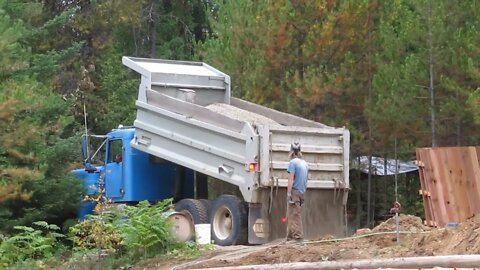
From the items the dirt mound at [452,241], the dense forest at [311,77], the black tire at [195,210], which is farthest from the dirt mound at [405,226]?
the dense forest at [311,77]

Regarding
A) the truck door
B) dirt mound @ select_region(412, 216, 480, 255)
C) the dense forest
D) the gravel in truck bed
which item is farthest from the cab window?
dirt mound @ select_region(412, 216, 480, 255)

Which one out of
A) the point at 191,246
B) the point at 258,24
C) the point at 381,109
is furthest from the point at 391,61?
the point at 191,246

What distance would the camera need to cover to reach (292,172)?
13328 millimetres

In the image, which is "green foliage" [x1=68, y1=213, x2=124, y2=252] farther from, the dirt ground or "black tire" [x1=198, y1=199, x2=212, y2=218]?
"black tire" [x1=198, y1=199, x2=212, y2=218]

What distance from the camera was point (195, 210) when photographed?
595 inches

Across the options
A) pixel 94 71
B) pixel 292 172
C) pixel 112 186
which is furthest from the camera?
pixel 94 71

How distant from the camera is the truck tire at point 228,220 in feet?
47.4

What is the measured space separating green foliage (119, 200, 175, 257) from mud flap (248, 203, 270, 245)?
1429 mm

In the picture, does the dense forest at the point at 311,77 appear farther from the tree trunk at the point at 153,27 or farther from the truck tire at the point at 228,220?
the tree trunk at the point at 153,27

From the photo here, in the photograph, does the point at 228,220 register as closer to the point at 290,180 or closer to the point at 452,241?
the point at 290,180

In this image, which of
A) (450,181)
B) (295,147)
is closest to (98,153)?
(295,147)

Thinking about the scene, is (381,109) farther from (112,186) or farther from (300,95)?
(112,186)

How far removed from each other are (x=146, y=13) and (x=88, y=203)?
51.6 ft

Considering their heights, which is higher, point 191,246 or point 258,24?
point 258,24
